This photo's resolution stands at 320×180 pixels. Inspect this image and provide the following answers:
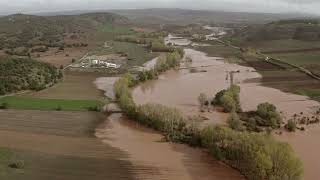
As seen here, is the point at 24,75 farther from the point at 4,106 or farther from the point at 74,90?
the point at 4,106

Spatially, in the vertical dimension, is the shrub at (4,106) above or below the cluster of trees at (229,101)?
below

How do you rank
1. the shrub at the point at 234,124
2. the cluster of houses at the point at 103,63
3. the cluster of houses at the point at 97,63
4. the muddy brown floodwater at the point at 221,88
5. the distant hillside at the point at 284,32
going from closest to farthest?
1. the muddy brown floodwater at the point at 221,88
2. the shrub at the point at 234,124
3. the cluster of houses at the point at 103,63
4. the cluster of houses at the point at 97,63
5. the distant hillside at the point at 284,32

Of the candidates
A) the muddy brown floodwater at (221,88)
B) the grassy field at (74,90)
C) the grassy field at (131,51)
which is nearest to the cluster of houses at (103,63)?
the grassy field at (131,51)

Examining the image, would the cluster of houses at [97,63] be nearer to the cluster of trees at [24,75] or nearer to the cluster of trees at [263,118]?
the cluster of trees at [24,75]

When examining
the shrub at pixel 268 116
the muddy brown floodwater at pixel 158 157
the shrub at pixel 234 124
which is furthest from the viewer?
the shrub at pixel 268 116

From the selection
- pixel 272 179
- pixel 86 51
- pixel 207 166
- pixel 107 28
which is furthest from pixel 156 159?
pixel 107 28

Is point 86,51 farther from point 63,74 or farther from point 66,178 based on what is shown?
point 66,178

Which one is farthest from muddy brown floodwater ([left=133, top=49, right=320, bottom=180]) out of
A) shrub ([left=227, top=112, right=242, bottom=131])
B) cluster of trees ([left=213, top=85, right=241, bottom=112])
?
shrub ([left=227, top=112, right=242, bottom=131])

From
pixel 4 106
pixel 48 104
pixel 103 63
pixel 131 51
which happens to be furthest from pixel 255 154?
pixel 131 51
